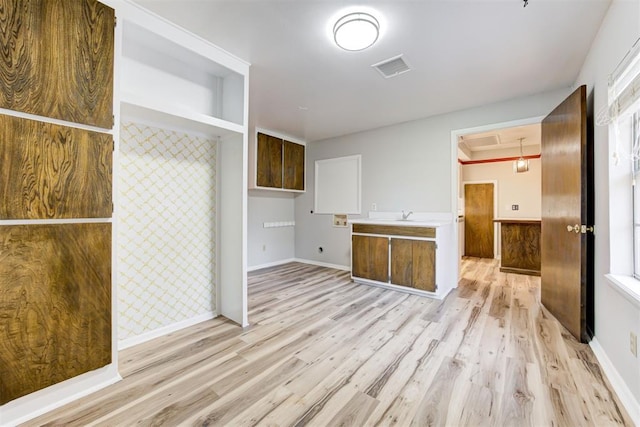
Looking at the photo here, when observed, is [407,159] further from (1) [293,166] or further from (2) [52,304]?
(2) [52,304]

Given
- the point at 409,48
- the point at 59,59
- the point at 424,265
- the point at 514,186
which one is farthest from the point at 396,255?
the point at 514,186

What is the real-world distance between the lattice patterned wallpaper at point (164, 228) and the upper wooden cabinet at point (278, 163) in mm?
1942

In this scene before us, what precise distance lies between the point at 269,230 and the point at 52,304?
12.6 feet

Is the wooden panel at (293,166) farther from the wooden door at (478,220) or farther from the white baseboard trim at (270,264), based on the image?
the wooden door at (478,220)

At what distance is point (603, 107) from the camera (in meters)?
1.97

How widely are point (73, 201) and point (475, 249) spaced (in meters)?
7.22

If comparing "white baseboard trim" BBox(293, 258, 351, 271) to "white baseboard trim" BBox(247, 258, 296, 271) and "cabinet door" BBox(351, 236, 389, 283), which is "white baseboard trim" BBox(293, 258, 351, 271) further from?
"cabinet door" BBox(351, 236, 389, 283)

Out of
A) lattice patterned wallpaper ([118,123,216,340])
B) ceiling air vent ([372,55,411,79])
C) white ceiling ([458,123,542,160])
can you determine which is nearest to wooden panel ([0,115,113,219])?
lattice patterned wallpaper ([118,123,216,340])

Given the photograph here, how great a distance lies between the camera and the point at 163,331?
2398 millimetres

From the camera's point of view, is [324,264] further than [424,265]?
Yes

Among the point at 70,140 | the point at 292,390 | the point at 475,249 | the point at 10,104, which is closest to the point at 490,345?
the point at 292,390

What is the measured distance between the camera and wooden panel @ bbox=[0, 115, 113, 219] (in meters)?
1.37

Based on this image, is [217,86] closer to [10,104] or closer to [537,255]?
[10,104]

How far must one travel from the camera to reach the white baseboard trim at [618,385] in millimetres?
1408
